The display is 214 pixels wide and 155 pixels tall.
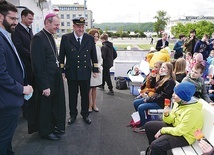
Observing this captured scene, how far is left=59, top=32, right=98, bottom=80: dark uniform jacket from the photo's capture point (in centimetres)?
338

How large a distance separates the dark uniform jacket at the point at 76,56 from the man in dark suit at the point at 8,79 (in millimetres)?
1362

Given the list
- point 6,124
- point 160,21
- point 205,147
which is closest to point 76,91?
point 6,124

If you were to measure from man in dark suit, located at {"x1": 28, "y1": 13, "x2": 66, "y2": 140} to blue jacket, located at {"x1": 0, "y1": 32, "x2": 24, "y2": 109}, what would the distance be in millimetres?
686

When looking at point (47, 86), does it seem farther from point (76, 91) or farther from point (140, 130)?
point (140, 130)

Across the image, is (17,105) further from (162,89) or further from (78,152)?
(162,89)

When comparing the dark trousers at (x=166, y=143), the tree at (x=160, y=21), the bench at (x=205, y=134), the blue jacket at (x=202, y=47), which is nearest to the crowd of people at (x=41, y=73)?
the dark trousers at (x=166, y=143)

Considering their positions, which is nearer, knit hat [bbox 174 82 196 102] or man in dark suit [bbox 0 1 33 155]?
man in dark suit [bbox 0 1 33 155]

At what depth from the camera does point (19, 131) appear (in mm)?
3455

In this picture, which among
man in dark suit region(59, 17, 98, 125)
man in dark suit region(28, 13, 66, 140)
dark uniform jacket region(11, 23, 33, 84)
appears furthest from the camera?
dark uniform jacket region(11, 23, 33, 84)

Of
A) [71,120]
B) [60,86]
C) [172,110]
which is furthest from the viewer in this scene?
[71,120]

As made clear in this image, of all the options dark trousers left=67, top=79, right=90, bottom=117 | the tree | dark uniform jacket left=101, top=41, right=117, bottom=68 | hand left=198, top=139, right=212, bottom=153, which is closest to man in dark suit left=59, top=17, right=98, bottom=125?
dark trousers left=67, top=79, right=90, bottom=117

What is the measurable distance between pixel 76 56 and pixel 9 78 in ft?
5.23

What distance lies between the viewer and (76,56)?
3381mm

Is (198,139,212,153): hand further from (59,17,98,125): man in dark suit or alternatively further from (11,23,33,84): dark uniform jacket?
(11,23,33,84): dark uniform jacket
